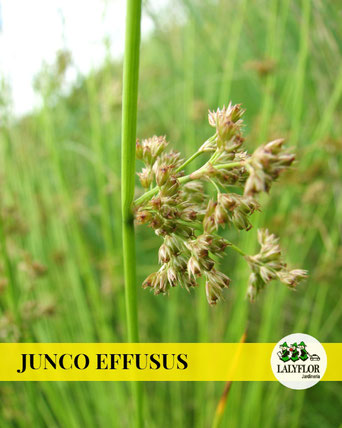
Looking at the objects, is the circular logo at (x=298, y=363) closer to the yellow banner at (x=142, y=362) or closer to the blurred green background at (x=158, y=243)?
the yellow banner at (x=142, y=362)

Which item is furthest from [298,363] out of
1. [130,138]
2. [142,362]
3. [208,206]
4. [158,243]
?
[158,243]

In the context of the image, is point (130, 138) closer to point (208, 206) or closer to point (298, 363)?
point (208, 206)

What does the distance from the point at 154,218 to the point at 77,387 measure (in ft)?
4.30

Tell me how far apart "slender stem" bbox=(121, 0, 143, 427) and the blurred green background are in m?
0.54

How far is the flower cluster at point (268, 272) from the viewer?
64 centimetres

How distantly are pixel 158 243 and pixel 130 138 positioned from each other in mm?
1847

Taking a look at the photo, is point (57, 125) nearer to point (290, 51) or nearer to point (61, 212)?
point (61, 212)

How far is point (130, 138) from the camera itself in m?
0.54

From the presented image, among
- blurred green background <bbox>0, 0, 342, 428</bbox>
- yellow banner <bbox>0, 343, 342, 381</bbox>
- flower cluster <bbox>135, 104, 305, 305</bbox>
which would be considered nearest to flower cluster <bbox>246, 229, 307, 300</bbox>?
flower cluster <bbox>135, 104, 305, 305</bbox>

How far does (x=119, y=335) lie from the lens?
2.17 meters

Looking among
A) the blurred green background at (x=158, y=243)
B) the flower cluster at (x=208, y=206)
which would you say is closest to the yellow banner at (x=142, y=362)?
the blurred green background at (x=158, y=243)

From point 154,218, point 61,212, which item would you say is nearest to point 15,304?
point 154,218

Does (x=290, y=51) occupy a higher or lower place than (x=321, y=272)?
higher

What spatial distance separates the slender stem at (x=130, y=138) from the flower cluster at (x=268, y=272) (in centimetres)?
20
